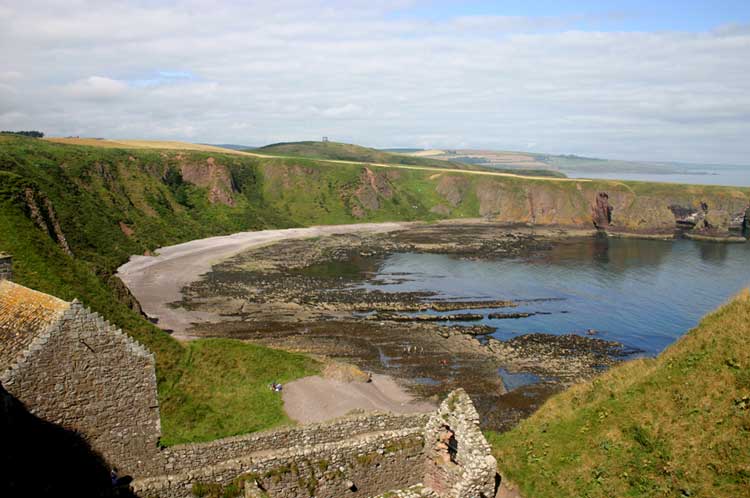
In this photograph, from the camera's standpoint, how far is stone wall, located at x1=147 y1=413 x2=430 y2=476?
14984mm

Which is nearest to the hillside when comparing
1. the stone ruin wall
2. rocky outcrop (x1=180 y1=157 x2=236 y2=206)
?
rocky outcrop (x1=180 y1=157 x2=236 y2=206)

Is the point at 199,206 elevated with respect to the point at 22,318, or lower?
lower

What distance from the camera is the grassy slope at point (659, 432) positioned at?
12375mm

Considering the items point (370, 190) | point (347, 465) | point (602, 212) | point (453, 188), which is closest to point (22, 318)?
point (347, 465)

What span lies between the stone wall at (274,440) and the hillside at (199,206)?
24.8 ft

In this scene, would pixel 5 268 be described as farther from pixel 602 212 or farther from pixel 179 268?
pixel 602 212

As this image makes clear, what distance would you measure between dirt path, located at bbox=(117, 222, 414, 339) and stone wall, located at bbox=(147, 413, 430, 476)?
36.3m

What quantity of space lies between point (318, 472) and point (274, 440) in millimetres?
2714

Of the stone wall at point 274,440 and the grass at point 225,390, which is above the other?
the stone wall at point 274,440

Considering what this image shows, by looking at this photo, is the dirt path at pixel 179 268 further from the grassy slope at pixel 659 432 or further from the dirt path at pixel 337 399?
the grassy slope at pixel 659 432

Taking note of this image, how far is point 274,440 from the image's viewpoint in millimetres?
16422

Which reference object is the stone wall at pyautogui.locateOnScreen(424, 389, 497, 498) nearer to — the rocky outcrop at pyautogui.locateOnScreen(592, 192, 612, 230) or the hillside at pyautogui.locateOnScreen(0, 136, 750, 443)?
the hillside at pyautogui.locateOnScreen(0, 136, 750, 443)

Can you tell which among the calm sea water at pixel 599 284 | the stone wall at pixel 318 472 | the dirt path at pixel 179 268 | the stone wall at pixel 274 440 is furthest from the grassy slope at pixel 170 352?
the calm sea water at pixel 599 284

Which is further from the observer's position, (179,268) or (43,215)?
(179,268)
